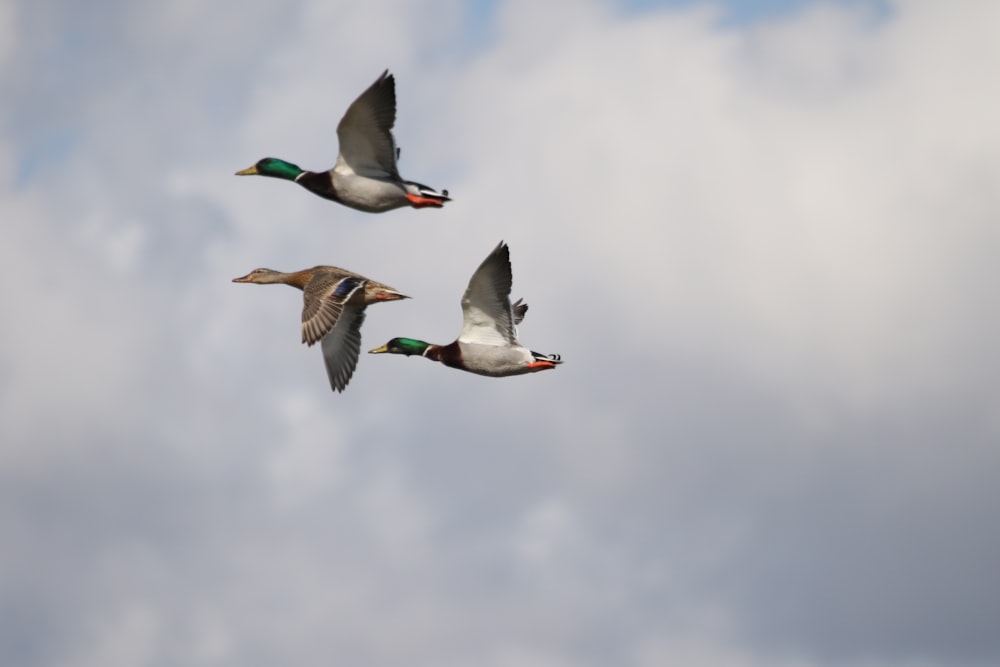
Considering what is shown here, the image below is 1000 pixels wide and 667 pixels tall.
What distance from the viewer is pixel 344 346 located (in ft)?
155

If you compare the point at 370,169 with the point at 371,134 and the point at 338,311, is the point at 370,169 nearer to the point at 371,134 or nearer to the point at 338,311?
the point at 371,134

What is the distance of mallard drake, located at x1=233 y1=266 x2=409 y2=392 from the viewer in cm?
4319

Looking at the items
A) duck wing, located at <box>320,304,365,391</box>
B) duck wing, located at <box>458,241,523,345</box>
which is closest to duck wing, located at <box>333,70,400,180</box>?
duck wing, located at <box>458,241,523,345</box>

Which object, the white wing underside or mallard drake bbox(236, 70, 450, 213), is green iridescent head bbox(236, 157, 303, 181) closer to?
mallard drake bbox(236, 70, 450, 213)

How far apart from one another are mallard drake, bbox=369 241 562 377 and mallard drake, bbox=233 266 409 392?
2803mm

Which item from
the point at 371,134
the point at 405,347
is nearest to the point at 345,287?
the point at 405,347

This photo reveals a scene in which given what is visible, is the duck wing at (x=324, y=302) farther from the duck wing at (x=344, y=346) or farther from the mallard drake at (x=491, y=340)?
the mallard drake at (x=491, y=340)

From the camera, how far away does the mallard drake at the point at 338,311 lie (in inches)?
1700

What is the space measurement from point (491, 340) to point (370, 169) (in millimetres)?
4480

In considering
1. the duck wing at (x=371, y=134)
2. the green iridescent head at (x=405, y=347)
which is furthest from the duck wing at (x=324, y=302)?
the duck wing at (x=371, y=134)

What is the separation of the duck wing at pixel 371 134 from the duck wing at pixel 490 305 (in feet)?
8.64

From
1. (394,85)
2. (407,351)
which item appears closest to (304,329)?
(407,351)

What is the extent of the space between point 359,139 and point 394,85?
1385 mm

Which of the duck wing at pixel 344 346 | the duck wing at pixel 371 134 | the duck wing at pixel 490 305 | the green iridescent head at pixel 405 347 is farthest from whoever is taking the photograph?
the duck wing at pixel 344 346
